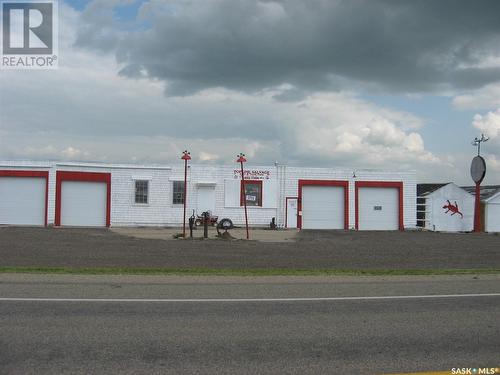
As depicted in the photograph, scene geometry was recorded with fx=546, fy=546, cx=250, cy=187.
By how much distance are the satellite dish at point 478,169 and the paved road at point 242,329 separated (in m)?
25.5

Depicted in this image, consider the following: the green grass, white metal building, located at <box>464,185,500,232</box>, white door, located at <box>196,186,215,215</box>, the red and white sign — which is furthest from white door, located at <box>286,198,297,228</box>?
the green grass

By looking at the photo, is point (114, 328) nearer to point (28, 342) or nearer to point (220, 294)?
point (28, 342)

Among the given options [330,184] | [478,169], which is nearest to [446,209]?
[478,169]

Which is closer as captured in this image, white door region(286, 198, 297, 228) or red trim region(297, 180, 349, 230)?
white door region(286, 198, 297, 228)

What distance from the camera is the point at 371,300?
31.4ft

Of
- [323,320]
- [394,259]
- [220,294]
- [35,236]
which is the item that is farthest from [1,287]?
[35,236]

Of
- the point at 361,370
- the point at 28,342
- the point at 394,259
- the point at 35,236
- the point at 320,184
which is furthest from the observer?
the point at 320,184

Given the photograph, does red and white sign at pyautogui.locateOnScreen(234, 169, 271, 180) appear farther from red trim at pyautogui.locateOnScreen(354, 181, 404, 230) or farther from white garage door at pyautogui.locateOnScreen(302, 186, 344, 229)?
red trim at pyautogui.locateOnScreen(354, 181, 404, 230)

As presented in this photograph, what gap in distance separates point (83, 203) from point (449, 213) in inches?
917

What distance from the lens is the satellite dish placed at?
34391 millimetres

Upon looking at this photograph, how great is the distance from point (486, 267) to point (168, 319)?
11.4 m

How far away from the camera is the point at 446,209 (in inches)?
1421

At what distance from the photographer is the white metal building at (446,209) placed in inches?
1411

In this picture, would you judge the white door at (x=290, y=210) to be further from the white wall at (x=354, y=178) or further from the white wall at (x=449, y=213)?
the white wall at (x=449, y=213)
